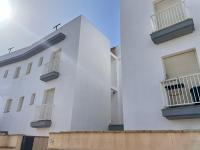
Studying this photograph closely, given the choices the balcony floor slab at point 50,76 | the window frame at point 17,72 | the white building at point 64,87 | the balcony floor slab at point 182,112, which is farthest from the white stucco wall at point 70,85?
the balcony floor slab at point 182,112

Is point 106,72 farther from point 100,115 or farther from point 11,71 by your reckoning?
point 11,71

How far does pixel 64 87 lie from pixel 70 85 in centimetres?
50

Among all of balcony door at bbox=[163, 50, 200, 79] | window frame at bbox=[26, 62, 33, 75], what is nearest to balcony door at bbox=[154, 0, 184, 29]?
balcony door at bbox=[163, 50, 200, 79]

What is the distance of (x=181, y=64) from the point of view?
21.9 feet

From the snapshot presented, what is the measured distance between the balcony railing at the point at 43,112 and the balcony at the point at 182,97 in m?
6.70

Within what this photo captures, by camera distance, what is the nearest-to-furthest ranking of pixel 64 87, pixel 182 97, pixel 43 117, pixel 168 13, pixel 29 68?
pixel 182 97 < pixel 168 13 < pixel 64 87 < pixel 43 117 < pixel 29 68

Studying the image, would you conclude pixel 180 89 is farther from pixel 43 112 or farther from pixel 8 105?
pixel 8 105

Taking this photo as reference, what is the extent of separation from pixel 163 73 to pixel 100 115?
18.6ft

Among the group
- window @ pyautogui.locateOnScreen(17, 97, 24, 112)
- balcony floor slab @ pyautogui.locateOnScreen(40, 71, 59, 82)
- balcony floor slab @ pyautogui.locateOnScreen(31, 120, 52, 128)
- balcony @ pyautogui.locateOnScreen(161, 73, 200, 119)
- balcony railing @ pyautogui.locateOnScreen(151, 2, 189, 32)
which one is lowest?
balcony floor slab @ pyautogui.locateOnScreen(31, 120, 52, 128)

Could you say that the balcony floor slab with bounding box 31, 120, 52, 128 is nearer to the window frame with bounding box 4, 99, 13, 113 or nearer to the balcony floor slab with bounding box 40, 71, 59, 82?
the balcony floor slab with bounding box 40, 71, 59, 82

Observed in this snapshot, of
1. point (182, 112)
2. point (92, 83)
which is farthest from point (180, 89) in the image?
point (92, 83)

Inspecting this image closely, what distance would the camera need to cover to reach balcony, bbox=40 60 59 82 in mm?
10617

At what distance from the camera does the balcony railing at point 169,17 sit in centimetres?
722

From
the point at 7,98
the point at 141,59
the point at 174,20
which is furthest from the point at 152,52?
the point at 7,98
